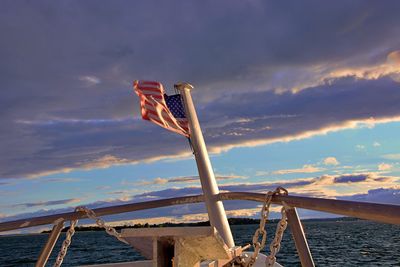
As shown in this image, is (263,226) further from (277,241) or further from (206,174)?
(206,174)

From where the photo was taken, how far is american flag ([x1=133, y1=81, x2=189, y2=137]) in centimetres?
739

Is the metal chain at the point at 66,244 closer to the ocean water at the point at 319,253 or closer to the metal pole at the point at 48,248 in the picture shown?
the metal pole at the point at 48,248

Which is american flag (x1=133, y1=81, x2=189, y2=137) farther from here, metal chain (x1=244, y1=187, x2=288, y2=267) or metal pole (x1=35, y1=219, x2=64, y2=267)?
metal chain (x1=244, y1=187, x2=288, y2=267)

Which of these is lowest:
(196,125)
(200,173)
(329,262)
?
(329,262)

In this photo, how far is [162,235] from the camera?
2846 mm

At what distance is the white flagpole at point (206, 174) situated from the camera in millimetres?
6348

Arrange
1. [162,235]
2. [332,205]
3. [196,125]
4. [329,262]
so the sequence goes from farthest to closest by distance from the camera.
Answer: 1. [329,262]
2. [196,125]
3. [332,205]
4. [162,235]

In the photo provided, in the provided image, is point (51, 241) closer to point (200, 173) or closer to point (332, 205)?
point (200, 173)

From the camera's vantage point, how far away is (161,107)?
7586 mm

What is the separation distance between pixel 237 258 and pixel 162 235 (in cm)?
155

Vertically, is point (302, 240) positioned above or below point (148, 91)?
below

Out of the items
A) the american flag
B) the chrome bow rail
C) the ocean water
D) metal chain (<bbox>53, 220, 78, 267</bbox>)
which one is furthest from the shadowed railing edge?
the ocean water

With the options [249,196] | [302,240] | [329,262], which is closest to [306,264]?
[302,240]

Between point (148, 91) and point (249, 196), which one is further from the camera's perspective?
point (148, 91)
